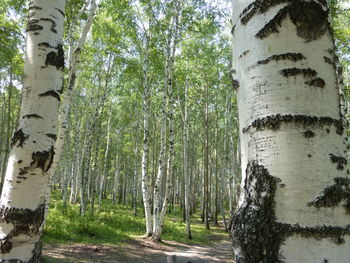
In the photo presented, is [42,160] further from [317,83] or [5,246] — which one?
[317,83]

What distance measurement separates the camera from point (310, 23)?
2.93 ft

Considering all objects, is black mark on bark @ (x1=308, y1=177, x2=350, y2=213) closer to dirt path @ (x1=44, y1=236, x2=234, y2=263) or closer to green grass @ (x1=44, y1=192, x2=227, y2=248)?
dirt path @ (x1=44, y1=236, x2=234, y2=263)

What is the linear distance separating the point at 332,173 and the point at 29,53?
2.58m

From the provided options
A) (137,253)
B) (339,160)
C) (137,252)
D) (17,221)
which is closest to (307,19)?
(339,160)

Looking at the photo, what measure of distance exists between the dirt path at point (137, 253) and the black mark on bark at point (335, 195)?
7141 mm

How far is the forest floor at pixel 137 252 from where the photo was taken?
728 cm

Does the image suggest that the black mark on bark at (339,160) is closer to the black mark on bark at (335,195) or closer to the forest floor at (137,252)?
the black mark on bark at (335,195)

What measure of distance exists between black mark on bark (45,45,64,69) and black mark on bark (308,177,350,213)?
2.41 meters

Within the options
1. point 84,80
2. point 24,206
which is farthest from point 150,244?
point 84,80

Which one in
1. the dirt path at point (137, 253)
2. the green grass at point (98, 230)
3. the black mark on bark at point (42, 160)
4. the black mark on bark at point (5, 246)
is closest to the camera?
the black mark on bark at point (5, 246)

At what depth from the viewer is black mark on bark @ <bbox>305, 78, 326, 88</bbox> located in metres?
0.84

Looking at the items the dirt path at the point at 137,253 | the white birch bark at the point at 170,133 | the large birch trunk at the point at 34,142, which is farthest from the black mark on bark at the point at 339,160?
the white birch bark at the point at 170,133

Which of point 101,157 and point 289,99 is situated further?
point 101,157

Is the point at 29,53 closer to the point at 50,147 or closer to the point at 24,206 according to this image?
the point at 50,147
